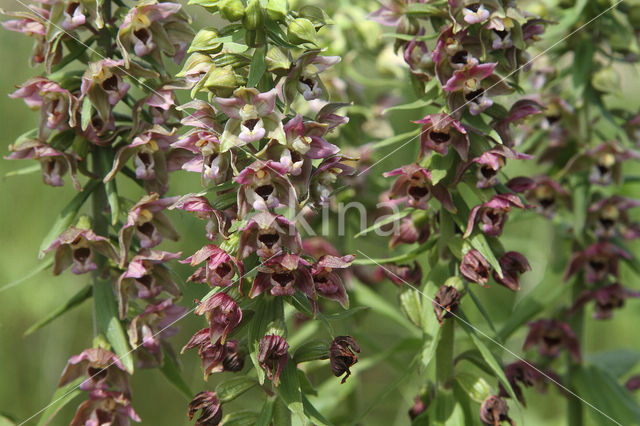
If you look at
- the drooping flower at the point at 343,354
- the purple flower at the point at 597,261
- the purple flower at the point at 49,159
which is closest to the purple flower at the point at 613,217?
the purple flower at the point at 597,261

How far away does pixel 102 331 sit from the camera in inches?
90.3

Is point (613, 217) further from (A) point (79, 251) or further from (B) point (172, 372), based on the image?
(A) point (79, 251)

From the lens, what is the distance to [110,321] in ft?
7.47

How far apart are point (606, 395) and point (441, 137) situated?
1539 mm

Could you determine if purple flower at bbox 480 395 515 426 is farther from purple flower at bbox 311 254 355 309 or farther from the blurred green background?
the blurred green background

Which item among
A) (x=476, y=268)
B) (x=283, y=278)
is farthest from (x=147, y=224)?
(x=476, y=268)

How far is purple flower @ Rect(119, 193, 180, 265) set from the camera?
2.17m

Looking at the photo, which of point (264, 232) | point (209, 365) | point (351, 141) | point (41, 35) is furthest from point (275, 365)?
point (351, 141)

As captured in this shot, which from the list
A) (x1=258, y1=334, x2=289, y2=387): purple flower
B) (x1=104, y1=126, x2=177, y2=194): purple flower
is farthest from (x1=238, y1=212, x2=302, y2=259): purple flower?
(x1=104, y1=126, x2=177, y2=194): purple flower

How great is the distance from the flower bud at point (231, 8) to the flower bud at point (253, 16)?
0.02 metres

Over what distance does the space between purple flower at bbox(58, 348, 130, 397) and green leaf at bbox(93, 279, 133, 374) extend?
3 centimetres

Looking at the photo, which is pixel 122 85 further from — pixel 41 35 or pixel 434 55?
pixel 434 55

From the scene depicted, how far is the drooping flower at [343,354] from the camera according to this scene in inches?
78.0

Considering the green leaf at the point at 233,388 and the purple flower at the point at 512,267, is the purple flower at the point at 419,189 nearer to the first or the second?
the purple flower at the point at 512,267
